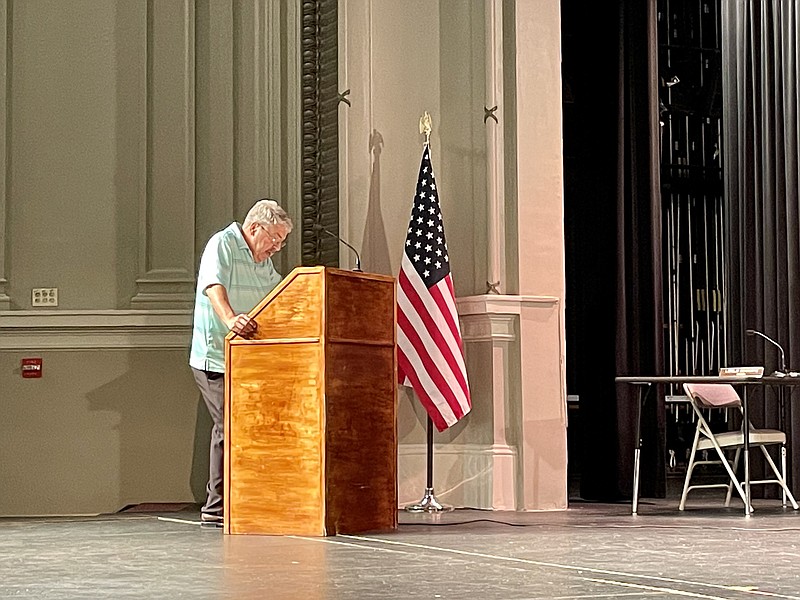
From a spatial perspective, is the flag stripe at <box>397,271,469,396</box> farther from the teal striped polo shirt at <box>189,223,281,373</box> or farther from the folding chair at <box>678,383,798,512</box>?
the folding chair at <box>678,383,798,512</box>

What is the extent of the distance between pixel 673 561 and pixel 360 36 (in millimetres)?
4053

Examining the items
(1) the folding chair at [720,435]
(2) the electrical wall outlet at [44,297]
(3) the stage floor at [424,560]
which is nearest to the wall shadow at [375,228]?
(3) the stage floor at [424,560]

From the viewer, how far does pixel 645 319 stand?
8.60 m

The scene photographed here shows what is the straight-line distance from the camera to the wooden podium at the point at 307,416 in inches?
211

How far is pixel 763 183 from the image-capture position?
8.98 metres

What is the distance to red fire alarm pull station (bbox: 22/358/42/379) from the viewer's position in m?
7.02

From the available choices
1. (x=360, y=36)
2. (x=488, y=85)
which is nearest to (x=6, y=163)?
(x=360, y=36)

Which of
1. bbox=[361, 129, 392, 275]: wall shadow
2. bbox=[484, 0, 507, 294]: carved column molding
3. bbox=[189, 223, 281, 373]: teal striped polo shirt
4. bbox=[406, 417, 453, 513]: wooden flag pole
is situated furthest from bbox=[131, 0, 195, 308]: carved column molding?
bbox=[484, 0, 507, 294]: carved column molding

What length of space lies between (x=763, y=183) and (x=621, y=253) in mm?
1247

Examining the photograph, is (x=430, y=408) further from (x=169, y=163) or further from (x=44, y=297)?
(x=44, y=297)

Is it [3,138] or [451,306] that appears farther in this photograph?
[3,138]

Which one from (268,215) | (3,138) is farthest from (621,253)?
(3,138)

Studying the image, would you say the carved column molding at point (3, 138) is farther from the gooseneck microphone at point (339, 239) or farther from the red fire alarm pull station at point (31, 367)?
the gooseneck microphone at point (339, 239)

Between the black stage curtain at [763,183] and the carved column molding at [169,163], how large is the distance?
401cm
